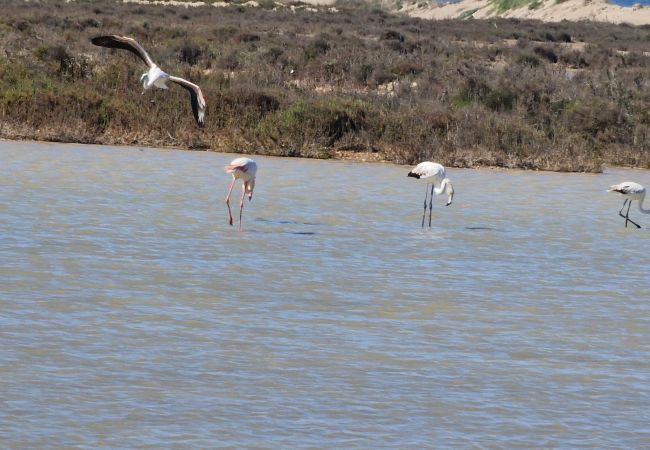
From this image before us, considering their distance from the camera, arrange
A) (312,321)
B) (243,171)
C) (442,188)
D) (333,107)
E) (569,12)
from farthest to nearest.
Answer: (569,12), (333,107), (442,188), (243,171), (312,321)

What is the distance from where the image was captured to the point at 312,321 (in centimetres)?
923

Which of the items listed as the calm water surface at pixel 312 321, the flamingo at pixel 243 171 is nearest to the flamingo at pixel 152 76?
the flamingo at pixel 243 171

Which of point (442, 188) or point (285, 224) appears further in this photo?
point (442, 188)

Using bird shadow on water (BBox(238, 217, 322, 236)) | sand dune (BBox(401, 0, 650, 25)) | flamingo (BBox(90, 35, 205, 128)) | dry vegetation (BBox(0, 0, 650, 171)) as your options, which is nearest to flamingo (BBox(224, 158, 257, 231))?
bird shadow on water (BBox(238, 217, 322, 236))

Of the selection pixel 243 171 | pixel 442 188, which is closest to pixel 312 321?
pixel 243 171

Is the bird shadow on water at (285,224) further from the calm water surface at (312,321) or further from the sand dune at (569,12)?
the sand dune at (569,12)

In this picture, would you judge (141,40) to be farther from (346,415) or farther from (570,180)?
(346,415)

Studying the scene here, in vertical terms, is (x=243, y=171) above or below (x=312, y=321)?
above

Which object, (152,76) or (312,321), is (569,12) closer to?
(152,76)

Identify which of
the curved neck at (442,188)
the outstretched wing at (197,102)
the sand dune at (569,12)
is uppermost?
the sand dune at (569,12)

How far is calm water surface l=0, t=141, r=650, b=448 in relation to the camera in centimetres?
671

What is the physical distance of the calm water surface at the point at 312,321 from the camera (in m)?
6.71

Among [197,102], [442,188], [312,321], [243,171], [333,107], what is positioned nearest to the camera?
[312,321]

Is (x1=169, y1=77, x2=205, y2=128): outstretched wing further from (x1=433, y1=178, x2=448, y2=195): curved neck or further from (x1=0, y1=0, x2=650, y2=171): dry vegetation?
(x1=0, y1=0, x2=650, y2=171): dry vegetation
